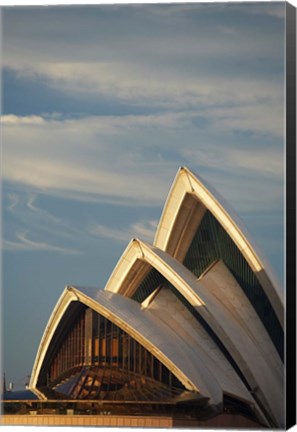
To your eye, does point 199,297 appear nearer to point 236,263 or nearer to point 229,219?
point 236,263

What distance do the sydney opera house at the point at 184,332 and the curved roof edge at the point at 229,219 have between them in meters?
0.02

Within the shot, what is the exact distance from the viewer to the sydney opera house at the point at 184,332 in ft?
93.8

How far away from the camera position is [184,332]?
29547 millimetres

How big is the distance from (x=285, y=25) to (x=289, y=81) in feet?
2.91

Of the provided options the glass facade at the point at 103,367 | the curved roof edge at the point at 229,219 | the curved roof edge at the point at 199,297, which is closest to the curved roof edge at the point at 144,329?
the glass facade at the point at 103,367

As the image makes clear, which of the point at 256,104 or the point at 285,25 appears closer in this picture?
the point at 285,25

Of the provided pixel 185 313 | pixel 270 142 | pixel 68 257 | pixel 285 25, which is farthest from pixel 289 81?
pixel 68 257

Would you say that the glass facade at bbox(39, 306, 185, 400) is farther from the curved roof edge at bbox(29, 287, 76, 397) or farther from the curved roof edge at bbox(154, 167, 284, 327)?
the curved roof edge at bbox(154, 167, 284, 327)

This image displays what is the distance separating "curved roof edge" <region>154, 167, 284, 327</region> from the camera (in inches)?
1138

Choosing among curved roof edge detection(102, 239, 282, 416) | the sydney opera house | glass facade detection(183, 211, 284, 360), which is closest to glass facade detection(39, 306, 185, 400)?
the sydney opera house

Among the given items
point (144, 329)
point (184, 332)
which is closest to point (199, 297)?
point (184, 332)

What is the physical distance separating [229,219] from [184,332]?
7.06 feet

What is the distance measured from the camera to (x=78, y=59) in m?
29.3

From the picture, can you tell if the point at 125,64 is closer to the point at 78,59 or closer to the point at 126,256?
the point at 78,59
